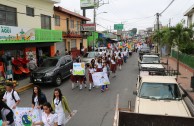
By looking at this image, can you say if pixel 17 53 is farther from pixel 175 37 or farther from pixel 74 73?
pixel 175 37

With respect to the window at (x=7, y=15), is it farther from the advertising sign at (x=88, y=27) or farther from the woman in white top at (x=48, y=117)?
the advertising sign at (x=88, y=27)

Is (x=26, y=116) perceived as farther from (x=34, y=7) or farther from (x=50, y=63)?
(x=34, y=7)

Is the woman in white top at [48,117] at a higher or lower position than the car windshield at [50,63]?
lower

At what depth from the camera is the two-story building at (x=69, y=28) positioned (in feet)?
90.1

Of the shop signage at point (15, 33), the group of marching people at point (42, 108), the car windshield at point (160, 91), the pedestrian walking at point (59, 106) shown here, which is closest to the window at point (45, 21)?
the shop signage at point (15, 33)

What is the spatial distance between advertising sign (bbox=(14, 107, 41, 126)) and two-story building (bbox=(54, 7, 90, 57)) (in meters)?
20.3

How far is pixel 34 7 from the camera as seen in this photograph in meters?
21.4

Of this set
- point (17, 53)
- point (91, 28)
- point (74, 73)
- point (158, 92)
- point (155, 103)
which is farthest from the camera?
point (91, 28)

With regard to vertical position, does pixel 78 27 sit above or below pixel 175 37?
above

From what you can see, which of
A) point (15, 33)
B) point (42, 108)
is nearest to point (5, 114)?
point (42, 108)

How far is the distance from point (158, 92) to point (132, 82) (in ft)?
26.8

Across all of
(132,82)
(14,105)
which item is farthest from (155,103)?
(132,82)

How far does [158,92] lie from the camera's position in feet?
26.1

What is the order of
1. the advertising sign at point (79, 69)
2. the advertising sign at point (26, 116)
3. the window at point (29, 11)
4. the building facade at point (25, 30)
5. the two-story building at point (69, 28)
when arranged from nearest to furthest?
the advertising sign at point (26, 116) < the advertising sign at point (79, 69) < the building facade at point (25, 30) < the window at point (29, 11) < the two-story building at point (69, 28)
